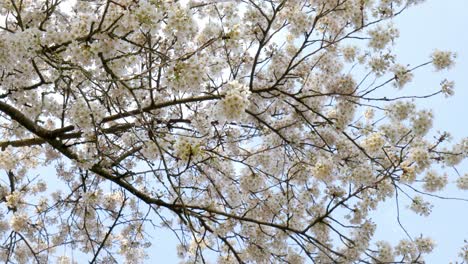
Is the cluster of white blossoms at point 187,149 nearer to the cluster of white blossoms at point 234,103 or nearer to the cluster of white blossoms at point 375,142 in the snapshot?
the cluster of white blossoms at point 234,103

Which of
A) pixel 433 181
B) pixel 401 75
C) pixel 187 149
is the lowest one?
pixel 187 149

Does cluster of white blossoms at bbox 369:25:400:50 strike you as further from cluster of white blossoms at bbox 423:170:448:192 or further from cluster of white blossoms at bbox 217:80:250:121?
cluster of white blossoms at bbox 217:80:250:121

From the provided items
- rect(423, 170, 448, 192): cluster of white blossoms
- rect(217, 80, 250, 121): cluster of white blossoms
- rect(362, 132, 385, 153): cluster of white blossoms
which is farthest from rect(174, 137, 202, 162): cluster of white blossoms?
rect(423, 170, 448, 192): cluster of white blossoms

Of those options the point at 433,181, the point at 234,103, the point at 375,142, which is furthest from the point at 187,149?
the point at 433,181

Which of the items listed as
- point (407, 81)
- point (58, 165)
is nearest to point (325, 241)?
point (407, 81)

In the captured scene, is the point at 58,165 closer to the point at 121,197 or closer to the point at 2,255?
the point at 121,197

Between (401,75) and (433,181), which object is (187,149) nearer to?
(401,75)

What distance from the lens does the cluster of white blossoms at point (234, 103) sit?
302 centimetres

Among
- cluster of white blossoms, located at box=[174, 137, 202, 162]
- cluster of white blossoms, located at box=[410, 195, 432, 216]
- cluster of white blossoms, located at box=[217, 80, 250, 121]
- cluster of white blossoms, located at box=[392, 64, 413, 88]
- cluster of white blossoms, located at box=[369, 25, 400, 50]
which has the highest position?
cluster of white blossoms, located at box=[369, 25, 400, 50]

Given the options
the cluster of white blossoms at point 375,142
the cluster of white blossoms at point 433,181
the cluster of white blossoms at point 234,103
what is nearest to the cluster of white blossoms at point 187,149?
the cluster of white blossoms at point 234,103

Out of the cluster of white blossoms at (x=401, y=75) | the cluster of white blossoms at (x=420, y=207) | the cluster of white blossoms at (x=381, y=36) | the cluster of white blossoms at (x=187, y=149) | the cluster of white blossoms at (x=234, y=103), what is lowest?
the cluster of white blossoms at (x=187, y=149)

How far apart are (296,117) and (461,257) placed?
2161 mm

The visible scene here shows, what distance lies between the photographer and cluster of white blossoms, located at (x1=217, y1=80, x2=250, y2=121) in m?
3.02

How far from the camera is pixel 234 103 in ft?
9.93
